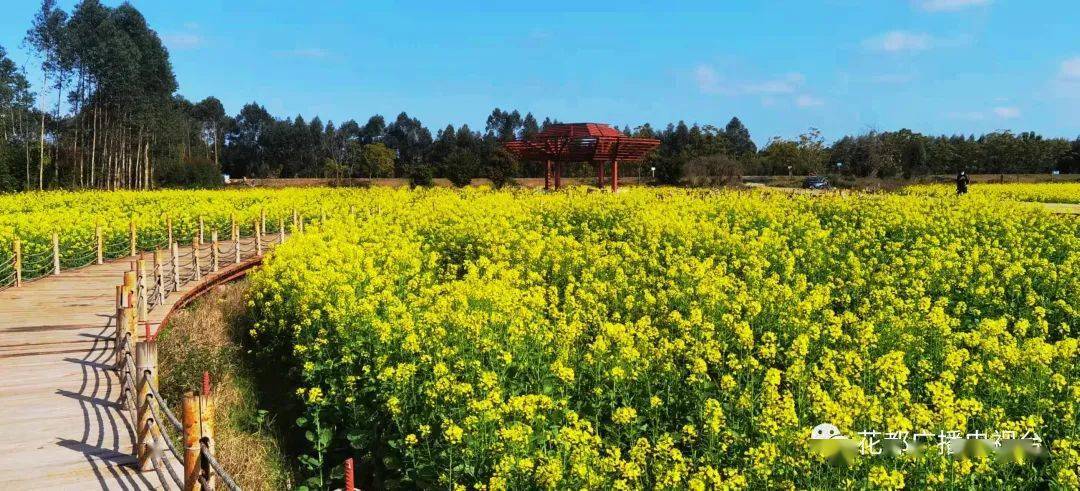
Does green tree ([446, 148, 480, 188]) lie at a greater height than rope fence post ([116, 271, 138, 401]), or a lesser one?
greater

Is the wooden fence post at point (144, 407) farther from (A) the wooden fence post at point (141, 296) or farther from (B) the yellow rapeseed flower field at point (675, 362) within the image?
(A) the wooden fence post at point (141, 296)

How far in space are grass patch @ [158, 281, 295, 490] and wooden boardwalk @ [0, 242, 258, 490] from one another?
1.85 ft

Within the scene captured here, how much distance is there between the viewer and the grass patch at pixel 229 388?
7438 mm

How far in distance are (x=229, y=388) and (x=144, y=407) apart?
3.68 metres

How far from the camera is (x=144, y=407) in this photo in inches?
230

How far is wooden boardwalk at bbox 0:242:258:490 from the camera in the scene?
18.0 feet

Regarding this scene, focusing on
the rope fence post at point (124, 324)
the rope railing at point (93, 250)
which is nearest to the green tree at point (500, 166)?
the rope railing at point (93, 250)

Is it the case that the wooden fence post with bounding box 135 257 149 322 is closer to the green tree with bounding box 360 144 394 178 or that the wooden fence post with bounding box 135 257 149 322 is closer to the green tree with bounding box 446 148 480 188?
the green tree with bounding box 446 148 480 188

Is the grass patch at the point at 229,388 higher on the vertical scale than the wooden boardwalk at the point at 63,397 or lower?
lower

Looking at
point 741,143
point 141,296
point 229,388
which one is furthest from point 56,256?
point 741,143

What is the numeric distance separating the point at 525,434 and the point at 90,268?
42.6ft

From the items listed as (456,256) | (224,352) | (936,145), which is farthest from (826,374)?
(936,145)

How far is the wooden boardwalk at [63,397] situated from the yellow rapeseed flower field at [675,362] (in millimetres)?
1599

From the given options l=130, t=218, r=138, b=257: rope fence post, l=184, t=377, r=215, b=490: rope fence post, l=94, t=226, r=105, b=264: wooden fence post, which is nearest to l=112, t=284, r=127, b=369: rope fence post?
l=184, t=377, r=215, b=490: rope fence post
